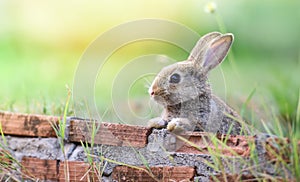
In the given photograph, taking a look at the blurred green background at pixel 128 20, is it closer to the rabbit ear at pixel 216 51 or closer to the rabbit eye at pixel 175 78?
the rabbit ear at pixel 216 51

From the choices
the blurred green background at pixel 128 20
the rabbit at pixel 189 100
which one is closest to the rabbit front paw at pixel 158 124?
the rabbit at pixel 189 100

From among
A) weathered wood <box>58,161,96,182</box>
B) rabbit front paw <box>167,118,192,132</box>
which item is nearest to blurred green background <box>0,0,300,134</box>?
weathered wood <box>58,161,96,182</box>

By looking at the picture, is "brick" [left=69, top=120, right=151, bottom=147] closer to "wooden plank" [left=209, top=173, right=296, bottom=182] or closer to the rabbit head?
the rabbit head

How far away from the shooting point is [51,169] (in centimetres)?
285

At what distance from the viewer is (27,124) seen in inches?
117

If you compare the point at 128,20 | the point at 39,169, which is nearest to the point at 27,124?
the point at 39,169

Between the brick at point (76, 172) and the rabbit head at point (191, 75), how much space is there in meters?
0.39

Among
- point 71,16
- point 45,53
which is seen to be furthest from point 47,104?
point 71,16

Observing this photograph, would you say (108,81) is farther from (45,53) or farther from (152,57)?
(152,57)

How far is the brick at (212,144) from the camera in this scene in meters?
2.45

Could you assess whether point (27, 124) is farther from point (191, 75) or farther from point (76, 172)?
point (191, 75)

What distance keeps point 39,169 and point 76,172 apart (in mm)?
197

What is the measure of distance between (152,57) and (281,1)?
5.30 metres

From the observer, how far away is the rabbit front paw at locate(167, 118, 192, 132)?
103 inches
